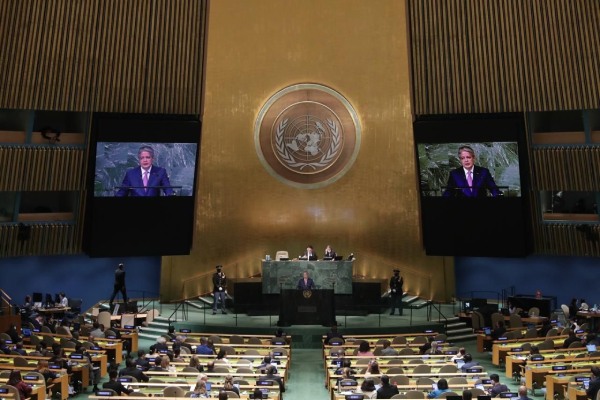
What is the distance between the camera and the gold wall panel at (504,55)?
18266mm

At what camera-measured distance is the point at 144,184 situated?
1889cm

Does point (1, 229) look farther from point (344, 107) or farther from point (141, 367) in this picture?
point (344, 107)

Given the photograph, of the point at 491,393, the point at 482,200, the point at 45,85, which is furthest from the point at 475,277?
the point at 45,85

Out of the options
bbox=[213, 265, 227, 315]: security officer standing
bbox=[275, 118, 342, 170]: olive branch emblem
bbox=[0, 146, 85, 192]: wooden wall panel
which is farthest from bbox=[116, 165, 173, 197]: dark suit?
bbox=[275, 118, 342, 170]: olive branch emblem

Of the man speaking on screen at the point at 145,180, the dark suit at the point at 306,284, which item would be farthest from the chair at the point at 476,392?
the man speaking on screen at the point at 145,180

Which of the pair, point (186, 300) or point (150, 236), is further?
point (186, 300)

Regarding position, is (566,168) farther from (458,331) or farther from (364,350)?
(364,350)

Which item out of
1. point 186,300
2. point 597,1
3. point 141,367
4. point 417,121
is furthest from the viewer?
point 186,300

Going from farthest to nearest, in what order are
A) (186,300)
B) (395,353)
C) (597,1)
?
(186,300) → (597,1) → (395,353)

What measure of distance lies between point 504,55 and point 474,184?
3.46 m

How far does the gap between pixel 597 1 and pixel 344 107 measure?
797 centimetres

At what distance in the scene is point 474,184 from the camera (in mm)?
18781

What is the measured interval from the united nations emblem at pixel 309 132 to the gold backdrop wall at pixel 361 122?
0.27 m

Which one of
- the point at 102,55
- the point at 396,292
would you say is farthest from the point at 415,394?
the point at 102,55
